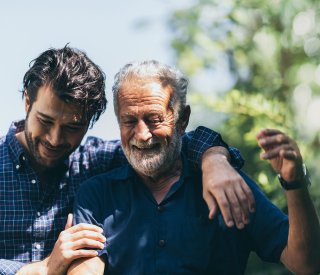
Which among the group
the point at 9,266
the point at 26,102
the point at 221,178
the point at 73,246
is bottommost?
the point at 9,266

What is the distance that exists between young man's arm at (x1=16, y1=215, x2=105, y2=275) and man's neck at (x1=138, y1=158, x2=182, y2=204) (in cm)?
36

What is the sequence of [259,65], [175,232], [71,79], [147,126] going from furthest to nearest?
[259,65] → [71,79] → [147,126] → [175,232]

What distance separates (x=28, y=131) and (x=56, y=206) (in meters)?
0.40

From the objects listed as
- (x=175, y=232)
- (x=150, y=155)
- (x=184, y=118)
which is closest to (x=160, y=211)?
(x=175, y=232)

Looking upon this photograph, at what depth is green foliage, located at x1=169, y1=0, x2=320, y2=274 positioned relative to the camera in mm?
4406

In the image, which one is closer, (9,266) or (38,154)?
(9,266)

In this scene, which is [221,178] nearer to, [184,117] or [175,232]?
[175,232]

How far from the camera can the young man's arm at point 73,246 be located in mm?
2855

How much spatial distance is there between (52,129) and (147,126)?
1.62 ft

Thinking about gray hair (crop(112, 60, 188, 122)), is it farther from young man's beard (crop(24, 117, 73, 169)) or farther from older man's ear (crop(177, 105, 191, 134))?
young man's beard (crop(24, 117, 73, 169))

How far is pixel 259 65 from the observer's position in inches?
199

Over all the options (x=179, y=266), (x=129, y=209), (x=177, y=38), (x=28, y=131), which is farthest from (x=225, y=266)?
(x=177, y=38)

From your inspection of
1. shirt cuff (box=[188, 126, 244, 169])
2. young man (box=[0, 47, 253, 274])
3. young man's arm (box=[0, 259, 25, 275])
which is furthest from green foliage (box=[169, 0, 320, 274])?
young man's arm (box=[0, 259, 25, 275])

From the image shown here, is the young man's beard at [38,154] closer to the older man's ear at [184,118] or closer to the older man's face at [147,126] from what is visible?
the older man's face at [147,126]
